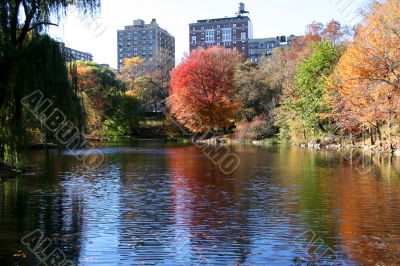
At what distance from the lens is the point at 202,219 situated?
10938 mm

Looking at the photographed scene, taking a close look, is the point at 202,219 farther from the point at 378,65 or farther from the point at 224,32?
the point at 224,32

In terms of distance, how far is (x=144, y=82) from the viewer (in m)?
67.4

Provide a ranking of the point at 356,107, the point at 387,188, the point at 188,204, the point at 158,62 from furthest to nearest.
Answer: the point at 158,62 < the point at 356,107 < the point at 387,188 < the point at 188,204

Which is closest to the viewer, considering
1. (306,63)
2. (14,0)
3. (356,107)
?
(14,0)

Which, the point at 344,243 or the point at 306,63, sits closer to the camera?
the point at 344,243

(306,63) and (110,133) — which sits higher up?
(306,63)

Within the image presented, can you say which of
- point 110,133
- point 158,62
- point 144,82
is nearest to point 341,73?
point 110,133

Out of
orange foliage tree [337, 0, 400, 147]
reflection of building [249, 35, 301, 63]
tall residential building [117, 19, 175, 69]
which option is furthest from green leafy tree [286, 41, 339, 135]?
tall residential building [117, 19, 175, 69]

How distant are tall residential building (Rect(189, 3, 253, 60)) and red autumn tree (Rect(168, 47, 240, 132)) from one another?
64168 millimetres

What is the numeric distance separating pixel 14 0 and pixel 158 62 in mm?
59332

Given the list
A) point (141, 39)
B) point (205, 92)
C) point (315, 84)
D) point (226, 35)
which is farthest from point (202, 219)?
point (141, 39)

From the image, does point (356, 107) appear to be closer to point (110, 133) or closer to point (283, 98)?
point (283, 98)

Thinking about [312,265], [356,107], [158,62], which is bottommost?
[312,265]

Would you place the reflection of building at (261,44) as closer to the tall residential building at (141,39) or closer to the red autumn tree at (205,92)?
the tall residential building at (141,39)
